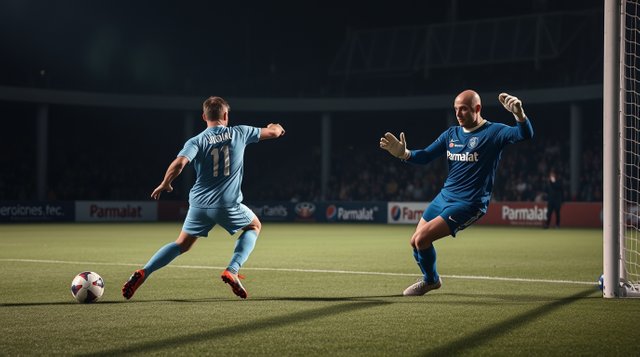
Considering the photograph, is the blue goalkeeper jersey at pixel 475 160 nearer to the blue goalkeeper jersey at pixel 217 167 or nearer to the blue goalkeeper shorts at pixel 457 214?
the blue goalkeeper shorts at pixel 457 214

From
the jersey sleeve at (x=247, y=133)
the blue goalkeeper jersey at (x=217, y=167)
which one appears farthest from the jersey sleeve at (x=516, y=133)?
the blue goalkeeper jersey at (x=217, y=167)

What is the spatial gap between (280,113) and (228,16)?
21.0 ft

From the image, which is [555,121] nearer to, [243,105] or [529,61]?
[529,61]

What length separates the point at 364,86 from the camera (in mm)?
48500

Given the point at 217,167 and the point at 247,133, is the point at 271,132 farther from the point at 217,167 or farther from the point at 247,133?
the point at 217,167

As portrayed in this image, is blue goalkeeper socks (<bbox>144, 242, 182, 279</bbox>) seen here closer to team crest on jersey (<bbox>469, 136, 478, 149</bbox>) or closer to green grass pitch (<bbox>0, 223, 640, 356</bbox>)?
green grass pitch (<bbox>0, 223, 640, 356</bbox>)

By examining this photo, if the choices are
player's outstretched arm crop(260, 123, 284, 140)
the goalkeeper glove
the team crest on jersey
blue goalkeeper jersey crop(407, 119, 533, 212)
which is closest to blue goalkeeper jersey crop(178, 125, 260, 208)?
player's outstretched arm crop(260, 123, 284, 140)

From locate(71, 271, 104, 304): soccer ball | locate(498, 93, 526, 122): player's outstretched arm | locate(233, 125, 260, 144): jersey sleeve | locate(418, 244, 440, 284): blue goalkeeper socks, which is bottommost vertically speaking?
locate(71, 271, 104, 304): soccer ball

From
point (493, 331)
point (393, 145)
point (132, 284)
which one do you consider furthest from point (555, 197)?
point (493, 331)

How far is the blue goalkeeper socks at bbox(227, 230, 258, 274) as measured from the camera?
862 centimetres

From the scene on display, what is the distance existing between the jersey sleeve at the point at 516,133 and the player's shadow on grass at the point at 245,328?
6.99ft

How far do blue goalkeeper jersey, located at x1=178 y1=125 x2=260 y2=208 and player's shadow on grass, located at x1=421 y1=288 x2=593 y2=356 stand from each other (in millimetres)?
3219

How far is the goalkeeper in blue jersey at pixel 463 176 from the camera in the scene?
8781mm

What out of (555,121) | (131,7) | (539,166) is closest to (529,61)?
(555,121)
